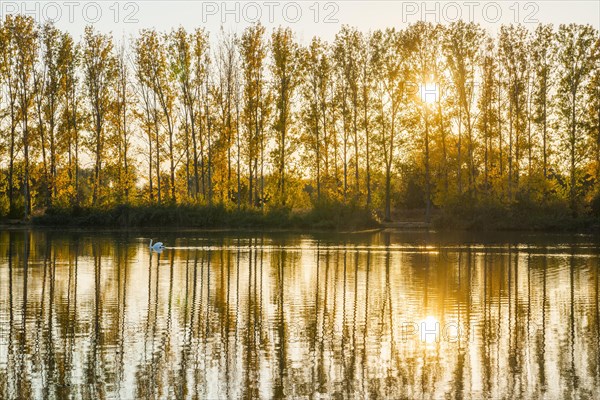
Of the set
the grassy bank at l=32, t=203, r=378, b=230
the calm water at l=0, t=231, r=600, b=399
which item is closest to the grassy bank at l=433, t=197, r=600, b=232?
the grassy bank at l=32, t=203, r=378, b=230

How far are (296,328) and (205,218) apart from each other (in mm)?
49018

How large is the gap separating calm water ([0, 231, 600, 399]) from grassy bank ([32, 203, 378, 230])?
29999mm

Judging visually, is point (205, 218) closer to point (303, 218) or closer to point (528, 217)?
point (303, 218)

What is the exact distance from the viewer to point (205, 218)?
221ft

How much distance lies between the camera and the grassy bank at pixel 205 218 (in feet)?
218

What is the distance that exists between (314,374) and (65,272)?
17354 mm

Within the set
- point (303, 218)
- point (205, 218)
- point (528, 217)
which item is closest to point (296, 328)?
point (303, 218)

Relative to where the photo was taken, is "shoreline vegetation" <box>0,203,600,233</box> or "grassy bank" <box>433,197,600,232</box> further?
"shoreline vegetation" <box>0,203,600,233</box>

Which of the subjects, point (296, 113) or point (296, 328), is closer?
point (296, 328)

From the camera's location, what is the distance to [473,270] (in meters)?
32.1

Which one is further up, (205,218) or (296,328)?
(205,218)

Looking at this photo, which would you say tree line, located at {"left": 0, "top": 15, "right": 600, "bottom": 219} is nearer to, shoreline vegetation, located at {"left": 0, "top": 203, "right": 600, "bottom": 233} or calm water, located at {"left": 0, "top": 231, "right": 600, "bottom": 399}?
shoreline vegetation, located at {"left": 0, "top": 203, "right": 600, "bottom": 233}

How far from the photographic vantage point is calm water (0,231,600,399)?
45.9ft

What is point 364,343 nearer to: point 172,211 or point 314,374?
point 314,374
